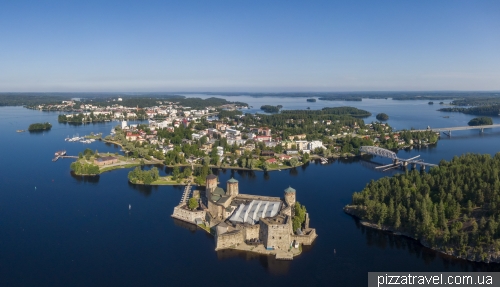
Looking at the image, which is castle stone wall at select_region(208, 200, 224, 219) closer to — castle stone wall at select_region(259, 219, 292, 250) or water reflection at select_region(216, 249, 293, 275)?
water reflection at select_region(216, 249, 293, 275)

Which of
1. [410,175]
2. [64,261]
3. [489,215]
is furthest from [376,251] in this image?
[64,261]

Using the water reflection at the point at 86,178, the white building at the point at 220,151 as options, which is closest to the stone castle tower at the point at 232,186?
the water reflection at the point at 86,178

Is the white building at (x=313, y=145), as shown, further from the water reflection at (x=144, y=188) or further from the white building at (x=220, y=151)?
the water reflection at (x=144, y=188)

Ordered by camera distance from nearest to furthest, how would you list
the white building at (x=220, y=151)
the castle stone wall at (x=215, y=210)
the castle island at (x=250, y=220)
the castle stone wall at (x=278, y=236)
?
the castle stone wall at (x=278, y=236), the castle island at (x=250, y=220), the castle stone wall at (x=215, y=210), the white building at (x=220, y=151)

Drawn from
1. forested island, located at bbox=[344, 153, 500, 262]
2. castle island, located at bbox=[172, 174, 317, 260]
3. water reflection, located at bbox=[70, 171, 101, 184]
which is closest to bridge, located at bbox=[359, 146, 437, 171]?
forested island, located at bbox=[344, 153, 500, 262]

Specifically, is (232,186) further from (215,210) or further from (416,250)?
(416,250)

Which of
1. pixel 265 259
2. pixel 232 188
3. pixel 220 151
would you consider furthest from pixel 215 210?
pixel 220 151

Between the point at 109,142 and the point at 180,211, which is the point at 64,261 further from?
the point at 109,142
